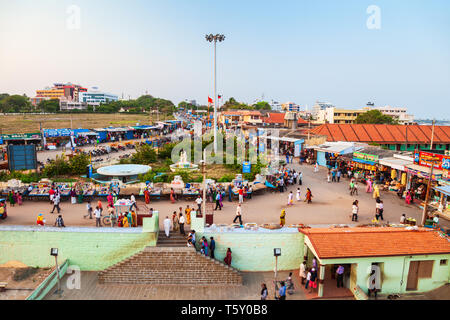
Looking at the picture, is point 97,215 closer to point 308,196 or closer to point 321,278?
point 321,278

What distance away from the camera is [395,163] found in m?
19.0

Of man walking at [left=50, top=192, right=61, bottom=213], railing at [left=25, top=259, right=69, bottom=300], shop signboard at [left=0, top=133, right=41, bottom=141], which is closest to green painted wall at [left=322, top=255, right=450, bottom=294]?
railing at [left=25, top=259, right=69, bottom=300]

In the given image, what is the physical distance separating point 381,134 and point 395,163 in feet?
56.1

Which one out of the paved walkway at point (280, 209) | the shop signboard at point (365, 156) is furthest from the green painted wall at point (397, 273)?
the shop signboard at point (365, 156)

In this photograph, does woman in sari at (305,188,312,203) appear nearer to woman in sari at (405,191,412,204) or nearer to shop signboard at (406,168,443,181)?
woman in sari at (405,191,412,204)

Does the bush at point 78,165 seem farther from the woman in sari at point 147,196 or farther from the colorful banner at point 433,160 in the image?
the colorful banner at point 433,160

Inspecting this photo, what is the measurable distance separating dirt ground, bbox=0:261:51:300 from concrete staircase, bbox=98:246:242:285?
2.15m

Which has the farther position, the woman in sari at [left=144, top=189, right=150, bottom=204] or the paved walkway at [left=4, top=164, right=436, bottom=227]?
A: the woman in sari at [left=144, top=189, right=150, bottom=204]

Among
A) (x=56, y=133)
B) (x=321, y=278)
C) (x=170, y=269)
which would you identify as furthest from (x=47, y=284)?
(x=56, y=133)

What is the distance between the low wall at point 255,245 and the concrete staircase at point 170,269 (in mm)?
864

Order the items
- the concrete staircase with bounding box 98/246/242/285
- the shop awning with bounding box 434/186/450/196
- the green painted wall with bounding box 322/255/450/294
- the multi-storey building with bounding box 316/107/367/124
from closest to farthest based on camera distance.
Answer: the green painted wall with bounding box 322/255/450/294 < the concrete staircase with bounding box 98/246/242/285 < the shop awning with bounding box 434/186/450/196 < the multi-storey building with bounding box 316/107/367/124

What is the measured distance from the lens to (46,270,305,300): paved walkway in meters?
9.98
